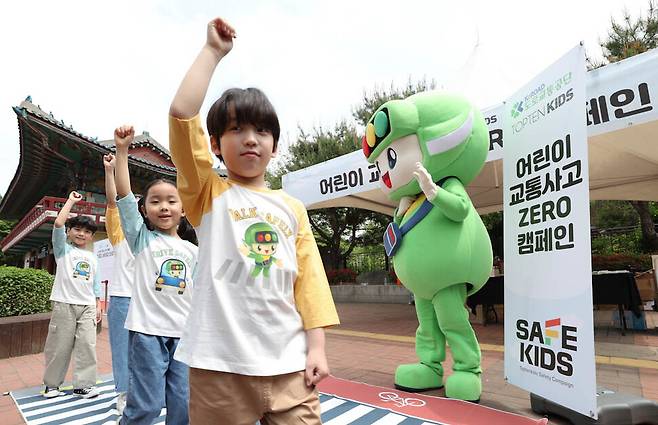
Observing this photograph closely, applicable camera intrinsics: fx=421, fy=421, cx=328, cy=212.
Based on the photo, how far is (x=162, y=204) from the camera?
2.12 metres

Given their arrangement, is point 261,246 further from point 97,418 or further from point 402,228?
point 97,418

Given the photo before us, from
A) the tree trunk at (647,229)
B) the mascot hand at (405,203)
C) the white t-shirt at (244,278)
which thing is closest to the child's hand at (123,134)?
the white t-shirt at (244,278)

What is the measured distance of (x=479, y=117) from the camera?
3.22 meters

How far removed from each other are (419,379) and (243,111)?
2.60 meters

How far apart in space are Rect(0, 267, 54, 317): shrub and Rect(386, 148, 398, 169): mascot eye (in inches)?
223

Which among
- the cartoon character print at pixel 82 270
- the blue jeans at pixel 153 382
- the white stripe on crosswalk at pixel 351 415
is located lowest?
the white stripe on crosswalk at pixel 351 415

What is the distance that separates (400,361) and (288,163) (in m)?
11.2

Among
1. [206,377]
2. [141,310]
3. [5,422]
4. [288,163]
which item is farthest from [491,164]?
[288,163]

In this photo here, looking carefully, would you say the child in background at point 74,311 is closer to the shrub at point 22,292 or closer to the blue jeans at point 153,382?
the blue jeans at point 153,382

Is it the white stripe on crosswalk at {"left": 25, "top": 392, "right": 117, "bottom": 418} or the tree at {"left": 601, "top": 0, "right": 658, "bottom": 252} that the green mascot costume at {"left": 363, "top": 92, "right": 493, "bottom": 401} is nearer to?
the white stripe on crosswalk at {"left": 25, "top": 392, "right": 117, "bottom": 418}

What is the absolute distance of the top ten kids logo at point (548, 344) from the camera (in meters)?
2.37

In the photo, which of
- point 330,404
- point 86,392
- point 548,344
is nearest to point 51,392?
point 86,392

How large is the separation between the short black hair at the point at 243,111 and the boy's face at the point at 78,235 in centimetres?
312

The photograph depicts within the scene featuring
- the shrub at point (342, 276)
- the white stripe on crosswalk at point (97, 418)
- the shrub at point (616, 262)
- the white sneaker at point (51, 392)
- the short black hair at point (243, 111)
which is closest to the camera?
the short black hair at point (243, 111)
